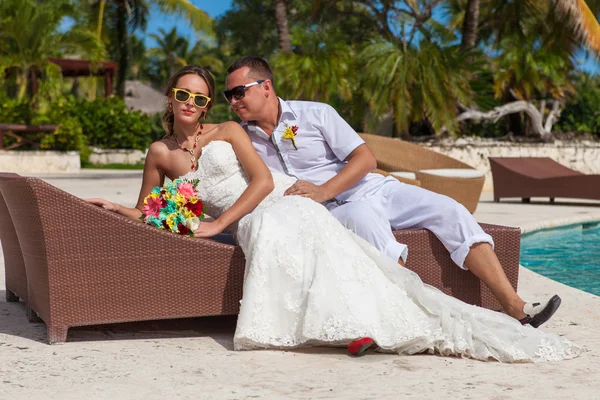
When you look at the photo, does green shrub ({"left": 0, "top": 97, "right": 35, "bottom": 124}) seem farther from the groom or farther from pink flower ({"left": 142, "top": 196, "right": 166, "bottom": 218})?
pink flower ({"left": 142, "top": 196, "right": 166, "bottom": 218})

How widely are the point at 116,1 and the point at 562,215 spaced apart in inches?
928

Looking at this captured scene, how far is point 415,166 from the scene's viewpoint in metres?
11.5

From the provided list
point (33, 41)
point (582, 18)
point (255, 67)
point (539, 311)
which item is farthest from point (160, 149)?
point (33, 41)

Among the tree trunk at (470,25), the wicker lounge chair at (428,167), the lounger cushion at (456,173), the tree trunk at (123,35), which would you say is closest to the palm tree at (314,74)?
the tree trunk at (470,25)

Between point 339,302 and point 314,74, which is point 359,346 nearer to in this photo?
Answer: point 339,302

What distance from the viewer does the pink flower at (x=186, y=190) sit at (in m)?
4.02

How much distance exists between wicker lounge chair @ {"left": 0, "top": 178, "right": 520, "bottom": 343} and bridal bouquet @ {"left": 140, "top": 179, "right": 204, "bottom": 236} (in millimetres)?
98

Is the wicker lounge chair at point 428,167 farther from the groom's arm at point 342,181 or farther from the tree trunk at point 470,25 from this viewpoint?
the tree trunk at point 470,25

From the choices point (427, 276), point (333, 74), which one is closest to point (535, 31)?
point (333, 74)

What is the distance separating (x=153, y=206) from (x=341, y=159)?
103 cm

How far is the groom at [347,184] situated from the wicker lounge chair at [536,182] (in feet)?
33.1

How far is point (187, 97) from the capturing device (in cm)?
424

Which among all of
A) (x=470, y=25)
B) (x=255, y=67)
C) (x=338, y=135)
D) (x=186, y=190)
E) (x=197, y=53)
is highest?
(x=197, y=53)

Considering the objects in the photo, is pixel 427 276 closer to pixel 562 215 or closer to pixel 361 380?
pixel 361 380
